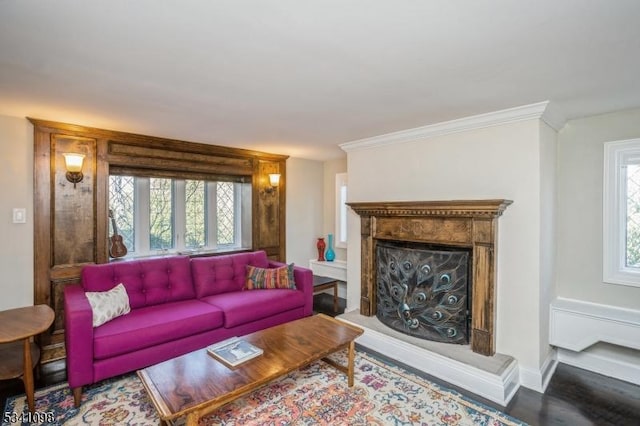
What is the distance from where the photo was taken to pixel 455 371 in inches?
101

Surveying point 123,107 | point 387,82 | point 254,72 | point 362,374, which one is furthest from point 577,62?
point 123,107

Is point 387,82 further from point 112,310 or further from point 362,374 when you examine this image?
point 112,310

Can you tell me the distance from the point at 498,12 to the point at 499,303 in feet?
7.49

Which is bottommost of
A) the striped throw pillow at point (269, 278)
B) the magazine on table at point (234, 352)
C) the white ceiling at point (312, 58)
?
the magazine on table at point (234, 352)

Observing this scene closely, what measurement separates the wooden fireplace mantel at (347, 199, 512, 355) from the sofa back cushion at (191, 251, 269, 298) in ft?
5.54

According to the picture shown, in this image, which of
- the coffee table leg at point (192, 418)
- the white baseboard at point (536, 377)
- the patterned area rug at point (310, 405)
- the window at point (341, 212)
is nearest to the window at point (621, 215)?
the white baseboard at point (536, 377)

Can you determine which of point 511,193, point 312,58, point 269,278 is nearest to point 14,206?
point 269,278

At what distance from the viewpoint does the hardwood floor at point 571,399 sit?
218cm

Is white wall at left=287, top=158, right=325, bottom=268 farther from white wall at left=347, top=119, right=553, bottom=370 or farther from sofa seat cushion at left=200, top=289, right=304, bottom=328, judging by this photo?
white wall at left=347, top=119, right=553, bottom=370

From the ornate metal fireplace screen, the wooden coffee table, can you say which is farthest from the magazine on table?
the ornate metal fireplace screen

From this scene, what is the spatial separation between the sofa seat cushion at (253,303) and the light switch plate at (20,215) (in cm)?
173

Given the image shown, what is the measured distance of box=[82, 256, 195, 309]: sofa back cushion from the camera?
9.71 feet

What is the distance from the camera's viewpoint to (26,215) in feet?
9.60

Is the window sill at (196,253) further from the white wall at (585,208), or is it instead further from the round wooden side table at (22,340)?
the white wall at (585,208)
